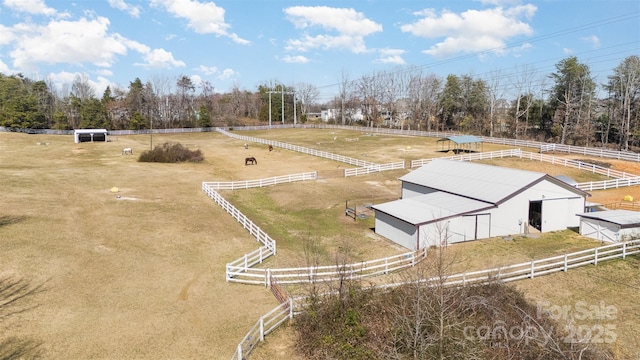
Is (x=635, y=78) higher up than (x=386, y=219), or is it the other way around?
(x=635, y=78)

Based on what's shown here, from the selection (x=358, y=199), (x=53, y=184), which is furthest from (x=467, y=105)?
(x=53, y=184)

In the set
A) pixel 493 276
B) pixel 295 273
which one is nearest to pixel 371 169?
pixel 295 273

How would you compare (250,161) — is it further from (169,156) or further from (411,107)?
(411,107)

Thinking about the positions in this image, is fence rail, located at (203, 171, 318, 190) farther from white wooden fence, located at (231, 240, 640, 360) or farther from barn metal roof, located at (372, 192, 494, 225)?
white wooden fence, located at (231, 240, 640, 360)

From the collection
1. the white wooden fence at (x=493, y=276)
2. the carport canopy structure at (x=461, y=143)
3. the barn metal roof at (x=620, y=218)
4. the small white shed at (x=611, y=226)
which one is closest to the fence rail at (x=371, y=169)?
the carport canopy structure at (x=461, y=143)

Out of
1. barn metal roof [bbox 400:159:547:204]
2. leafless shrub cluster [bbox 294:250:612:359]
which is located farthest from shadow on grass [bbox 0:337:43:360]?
barn metal roof [bbox 400:159:547:204]

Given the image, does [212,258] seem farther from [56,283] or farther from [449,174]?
[449,174]
